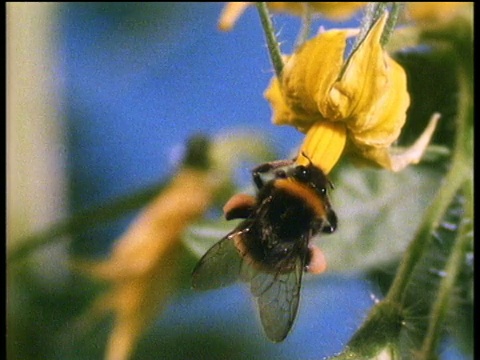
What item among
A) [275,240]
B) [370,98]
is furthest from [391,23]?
[275,240]

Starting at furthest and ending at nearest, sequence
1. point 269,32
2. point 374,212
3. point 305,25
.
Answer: point 374,212 < point 305,25 < point 269,32

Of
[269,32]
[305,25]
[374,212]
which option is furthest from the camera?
[374,212]

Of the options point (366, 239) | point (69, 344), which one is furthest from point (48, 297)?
point (366, 239)

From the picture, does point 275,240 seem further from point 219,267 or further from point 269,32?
point 269,32

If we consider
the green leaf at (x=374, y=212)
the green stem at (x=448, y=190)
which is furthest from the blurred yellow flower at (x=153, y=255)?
the green stem at (x=448, y=190)

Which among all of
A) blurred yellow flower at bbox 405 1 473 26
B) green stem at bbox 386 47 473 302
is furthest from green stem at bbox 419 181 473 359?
blurred yellow flower at bbox 405 1 473 26

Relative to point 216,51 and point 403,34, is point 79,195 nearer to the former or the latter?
point 216,51

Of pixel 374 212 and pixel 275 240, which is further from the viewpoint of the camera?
pixel 374 212
